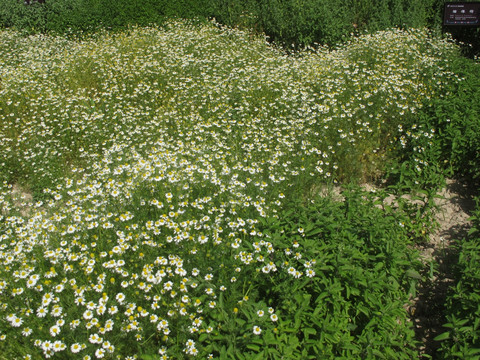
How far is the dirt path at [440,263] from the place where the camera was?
3.32m

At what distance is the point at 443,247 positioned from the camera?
4145 mm

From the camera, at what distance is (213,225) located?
332cm

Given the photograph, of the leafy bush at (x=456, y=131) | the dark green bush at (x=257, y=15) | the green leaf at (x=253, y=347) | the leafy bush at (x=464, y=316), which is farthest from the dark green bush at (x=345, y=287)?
the dark green bush at (x=257, y=15)

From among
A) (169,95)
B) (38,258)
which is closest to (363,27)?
(169,95)

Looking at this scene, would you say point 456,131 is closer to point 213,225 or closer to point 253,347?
point 213,225

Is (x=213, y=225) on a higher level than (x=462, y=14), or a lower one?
lower

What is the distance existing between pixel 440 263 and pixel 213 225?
256 centimetres

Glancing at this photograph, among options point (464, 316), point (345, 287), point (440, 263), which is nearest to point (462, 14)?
point (440, 263)

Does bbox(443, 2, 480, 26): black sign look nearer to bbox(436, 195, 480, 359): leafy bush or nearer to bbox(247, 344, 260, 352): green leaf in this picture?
bbox(436, 195, 480, 359): leafy bush

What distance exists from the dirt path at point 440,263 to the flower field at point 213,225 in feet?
1.13

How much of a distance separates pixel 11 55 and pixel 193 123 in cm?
652

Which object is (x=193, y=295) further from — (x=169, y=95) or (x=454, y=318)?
(x=169, y=95)

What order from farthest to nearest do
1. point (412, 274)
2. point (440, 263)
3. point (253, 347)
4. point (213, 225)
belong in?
point (440, 263), point (213, 225), point (412, 274), point (253, 347)

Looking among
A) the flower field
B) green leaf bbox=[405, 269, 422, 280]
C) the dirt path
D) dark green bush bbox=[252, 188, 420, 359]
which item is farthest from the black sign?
green leaf bbox=[405, 269, 422, 280]
